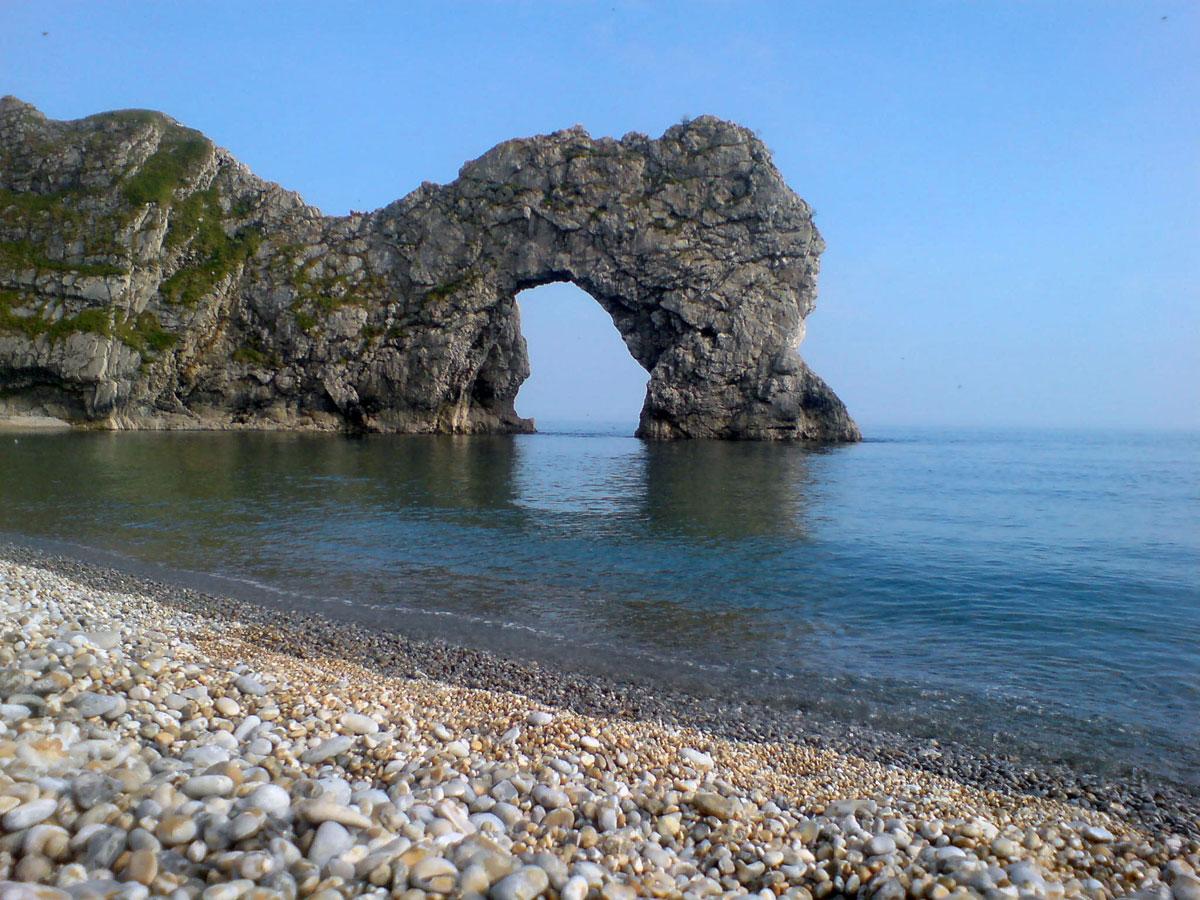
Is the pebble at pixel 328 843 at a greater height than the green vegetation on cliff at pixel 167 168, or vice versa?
the green vegetation on cliff at pixel 167 168

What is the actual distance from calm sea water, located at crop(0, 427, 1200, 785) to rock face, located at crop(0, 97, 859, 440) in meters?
46.7

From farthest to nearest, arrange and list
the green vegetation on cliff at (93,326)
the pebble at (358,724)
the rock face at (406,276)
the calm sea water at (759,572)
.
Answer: the rock face at (406,276), the green vegetation on cliff at (93,326), the calm sea water at (759,572), the pebble at (358,724)

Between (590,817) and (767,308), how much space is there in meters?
92.6

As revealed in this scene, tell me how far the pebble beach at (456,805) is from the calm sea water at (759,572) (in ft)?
11.0

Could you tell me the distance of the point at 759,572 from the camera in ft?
73.5

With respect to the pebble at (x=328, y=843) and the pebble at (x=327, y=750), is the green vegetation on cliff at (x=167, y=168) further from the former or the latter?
the pebble at (x=328, y=843)

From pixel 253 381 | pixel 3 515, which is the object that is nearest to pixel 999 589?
pixel 3 515

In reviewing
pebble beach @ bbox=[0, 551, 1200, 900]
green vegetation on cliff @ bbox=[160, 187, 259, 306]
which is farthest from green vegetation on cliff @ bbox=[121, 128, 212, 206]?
pebble beach @ bbox=[0, 551, 1200, 900]

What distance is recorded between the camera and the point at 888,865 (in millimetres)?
6059

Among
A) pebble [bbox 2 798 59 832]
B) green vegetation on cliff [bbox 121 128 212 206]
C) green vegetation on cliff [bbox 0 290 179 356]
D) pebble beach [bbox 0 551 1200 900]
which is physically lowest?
pebble beach [bbox 0 551 1200 900]

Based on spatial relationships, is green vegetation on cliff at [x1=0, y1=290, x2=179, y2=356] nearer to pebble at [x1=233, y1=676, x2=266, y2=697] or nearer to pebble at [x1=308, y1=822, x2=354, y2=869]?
pebble at [x1=233, y1=676, x2=266, y2=697]

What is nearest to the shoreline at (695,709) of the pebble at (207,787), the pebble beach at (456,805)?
the pebble beach at (456,805)

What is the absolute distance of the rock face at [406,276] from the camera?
92750 mm

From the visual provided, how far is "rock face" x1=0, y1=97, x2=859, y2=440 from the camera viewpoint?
92.8m
